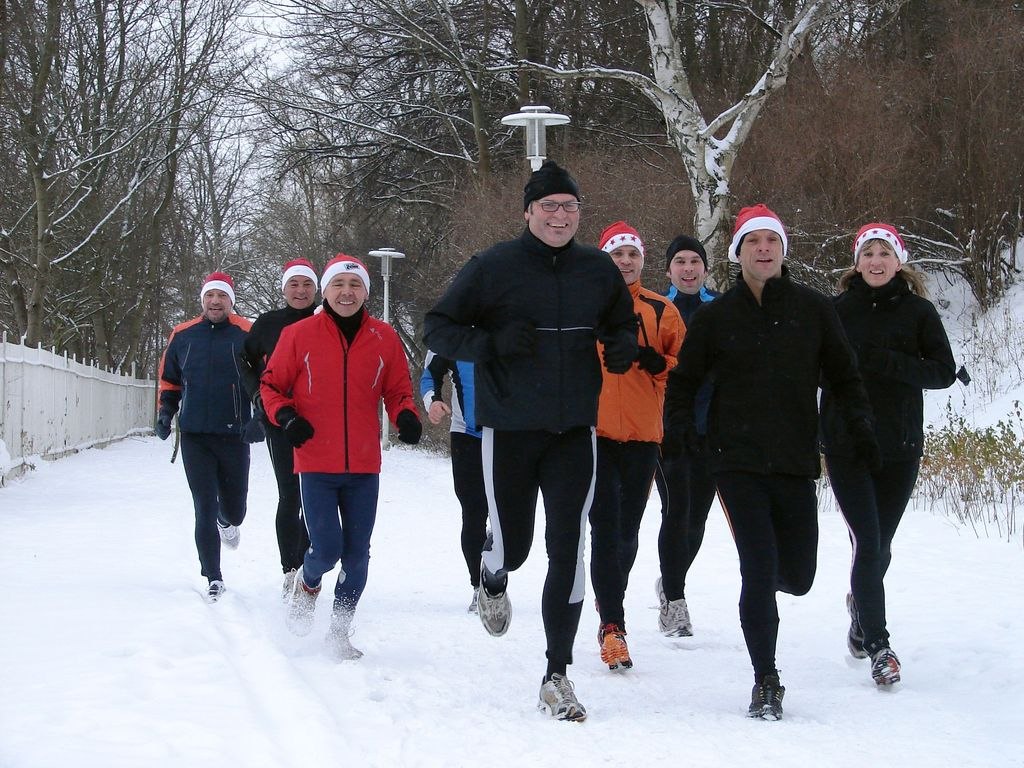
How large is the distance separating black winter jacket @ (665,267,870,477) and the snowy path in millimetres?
1012

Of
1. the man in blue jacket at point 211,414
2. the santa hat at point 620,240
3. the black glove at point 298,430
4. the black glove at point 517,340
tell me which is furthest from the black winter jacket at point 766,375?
the man in blue jacket at point 211,414

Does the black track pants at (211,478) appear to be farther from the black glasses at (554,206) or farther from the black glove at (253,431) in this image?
the black glasses at (554,206)

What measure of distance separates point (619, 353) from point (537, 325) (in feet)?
1.11

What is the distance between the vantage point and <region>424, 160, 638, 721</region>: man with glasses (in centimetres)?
496

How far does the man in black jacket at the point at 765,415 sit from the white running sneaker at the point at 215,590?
357 cm

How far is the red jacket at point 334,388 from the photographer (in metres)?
6.14

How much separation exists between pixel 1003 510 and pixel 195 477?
626cm

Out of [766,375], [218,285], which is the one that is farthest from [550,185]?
[218,285]

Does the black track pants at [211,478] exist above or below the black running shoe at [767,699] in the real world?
above

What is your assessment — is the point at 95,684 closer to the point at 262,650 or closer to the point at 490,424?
the point at 262,650

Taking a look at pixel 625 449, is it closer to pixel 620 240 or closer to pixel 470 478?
pixel 620 240

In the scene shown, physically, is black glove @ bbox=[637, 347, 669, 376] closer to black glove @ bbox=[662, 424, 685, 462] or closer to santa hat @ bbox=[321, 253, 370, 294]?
black glove @ bbox=[662, 424, 685, 462]

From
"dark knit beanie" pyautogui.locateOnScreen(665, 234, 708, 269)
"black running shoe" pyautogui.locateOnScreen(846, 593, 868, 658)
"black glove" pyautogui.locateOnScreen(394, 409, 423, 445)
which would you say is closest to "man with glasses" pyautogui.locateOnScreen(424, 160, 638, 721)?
"black glove" pyautogui.locateOnScreen(394, 409, 423, 445)

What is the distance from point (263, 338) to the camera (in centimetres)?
751
